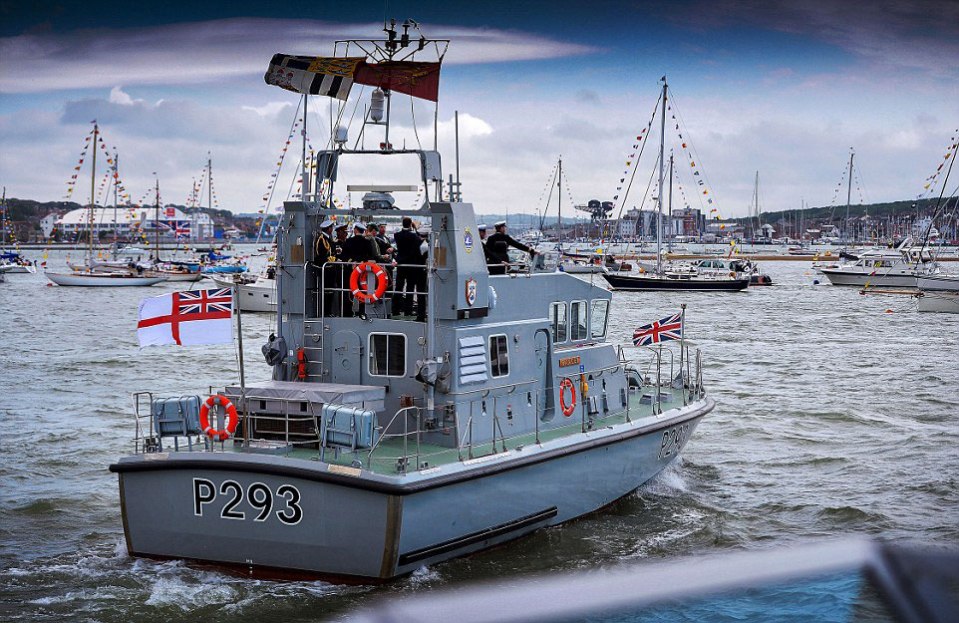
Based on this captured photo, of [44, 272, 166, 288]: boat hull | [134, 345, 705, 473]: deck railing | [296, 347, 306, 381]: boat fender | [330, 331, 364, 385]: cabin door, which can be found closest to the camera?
[134, 345, 705, 473]: deck railing

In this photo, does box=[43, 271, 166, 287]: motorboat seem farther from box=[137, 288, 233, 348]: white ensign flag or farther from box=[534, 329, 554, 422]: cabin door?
box=[137, 288, 233, 348]: white ensign flag

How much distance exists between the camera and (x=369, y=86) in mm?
14430

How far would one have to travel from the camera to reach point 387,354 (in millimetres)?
13648

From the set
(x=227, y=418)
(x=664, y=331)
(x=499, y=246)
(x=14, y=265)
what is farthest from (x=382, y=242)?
(x=14, y=265)

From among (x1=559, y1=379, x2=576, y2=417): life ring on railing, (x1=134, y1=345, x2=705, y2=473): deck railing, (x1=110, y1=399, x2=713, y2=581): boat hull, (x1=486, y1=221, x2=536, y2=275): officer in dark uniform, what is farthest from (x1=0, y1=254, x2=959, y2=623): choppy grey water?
(x1=486, y1=221, x2=536, y2=275): officer in dark uniform

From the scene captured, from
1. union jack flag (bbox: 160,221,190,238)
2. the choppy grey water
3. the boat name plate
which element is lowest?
the choppy grey water

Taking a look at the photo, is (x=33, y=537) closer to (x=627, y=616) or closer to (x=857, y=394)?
(x=627, y=616)

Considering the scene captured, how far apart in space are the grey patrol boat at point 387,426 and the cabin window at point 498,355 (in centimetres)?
3

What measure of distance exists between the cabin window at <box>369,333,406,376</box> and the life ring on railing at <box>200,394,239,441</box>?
6.76 ft

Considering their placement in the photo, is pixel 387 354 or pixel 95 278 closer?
pixel 387 354

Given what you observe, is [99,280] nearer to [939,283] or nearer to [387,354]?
[939,283]

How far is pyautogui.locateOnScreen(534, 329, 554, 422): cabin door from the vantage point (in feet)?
49.3

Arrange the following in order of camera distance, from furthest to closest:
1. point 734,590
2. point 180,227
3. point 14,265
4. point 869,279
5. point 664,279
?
point 180,227 < point 14,265 < point 869,279 < point 664,279 < point 734,590

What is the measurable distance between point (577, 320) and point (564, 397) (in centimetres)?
141
